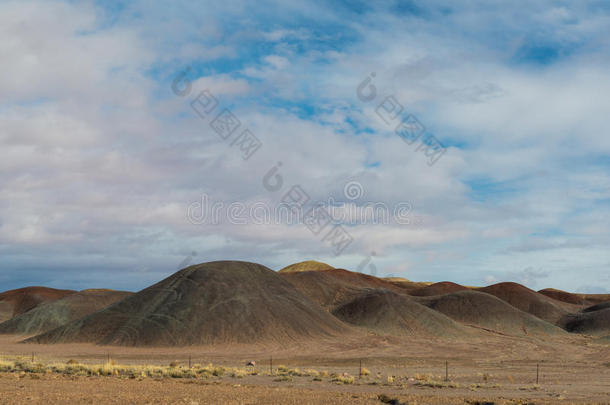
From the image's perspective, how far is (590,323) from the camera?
158625mm

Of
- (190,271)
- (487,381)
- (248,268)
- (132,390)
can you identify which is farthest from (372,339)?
(132,390)

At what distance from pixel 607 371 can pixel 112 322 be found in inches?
2858

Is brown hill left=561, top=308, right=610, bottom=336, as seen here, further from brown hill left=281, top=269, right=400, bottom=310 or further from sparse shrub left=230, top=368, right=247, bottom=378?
sparse shrub left=230, top=368, right=247, bottom=378

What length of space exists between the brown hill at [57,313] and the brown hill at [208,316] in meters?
38.0

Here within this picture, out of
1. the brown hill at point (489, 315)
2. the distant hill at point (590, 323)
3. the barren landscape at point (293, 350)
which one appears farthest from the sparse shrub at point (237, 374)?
the distant hill at point (590, 323)

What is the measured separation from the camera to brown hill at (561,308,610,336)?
153 metres

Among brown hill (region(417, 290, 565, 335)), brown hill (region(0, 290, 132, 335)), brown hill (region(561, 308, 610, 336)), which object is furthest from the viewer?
brown hill (region(561, 308, 610, 336))

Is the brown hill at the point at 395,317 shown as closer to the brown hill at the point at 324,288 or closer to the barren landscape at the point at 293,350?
the barren landscape at the point at 293,350

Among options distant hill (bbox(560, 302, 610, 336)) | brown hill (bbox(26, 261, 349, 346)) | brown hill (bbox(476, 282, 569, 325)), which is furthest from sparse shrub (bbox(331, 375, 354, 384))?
brown hill (bbox(476, 282, 569, 325))

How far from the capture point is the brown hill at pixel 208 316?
9006 centimetres

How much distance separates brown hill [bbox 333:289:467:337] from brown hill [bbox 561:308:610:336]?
51433mm

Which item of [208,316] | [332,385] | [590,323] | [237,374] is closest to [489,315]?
[590,323]

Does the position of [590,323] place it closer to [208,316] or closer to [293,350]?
[293,350]

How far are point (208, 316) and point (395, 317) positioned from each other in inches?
1816
